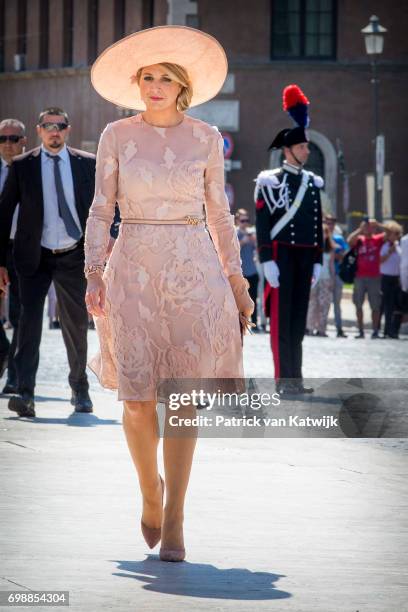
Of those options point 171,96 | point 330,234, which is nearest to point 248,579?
point 171,96

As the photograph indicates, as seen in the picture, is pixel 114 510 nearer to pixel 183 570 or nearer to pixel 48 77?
pixel 183 570

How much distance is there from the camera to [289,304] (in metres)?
13.7

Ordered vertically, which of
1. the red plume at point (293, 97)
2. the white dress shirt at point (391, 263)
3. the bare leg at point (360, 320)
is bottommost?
the bare leg at point (360, 320)

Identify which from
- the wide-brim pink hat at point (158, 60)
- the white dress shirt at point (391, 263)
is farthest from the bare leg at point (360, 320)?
the wide-brim pink hat at point (158, 60)

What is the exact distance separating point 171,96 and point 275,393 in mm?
6705

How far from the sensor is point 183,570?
21.3 feet

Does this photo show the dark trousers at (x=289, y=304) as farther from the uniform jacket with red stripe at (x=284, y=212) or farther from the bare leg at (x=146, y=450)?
the bare leg at (x=146, y=450)

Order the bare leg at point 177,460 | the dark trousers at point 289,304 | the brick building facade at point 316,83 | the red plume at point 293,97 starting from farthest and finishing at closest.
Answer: the brick building facade at point 316,83 → the red plume at point 293,97 → the dark trousers at point 289,304 → the bare leg at point 177,460

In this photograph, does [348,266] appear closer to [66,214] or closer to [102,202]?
[66,214]

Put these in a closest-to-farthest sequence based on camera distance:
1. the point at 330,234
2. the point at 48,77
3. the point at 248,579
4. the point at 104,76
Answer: the point at 248,579 → the point at 104,76 → the point at 330,234 → the point at 48,77

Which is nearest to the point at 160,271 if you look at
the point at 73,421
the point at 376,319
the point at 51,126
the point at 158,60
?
the point at 158,60

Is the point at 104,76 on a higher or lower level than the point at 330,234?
higher

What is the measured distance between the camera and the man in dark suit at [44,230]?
11797mm

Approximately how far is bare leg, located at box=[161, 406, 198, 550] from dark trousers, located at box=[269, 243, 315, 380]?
6789 millimetres
